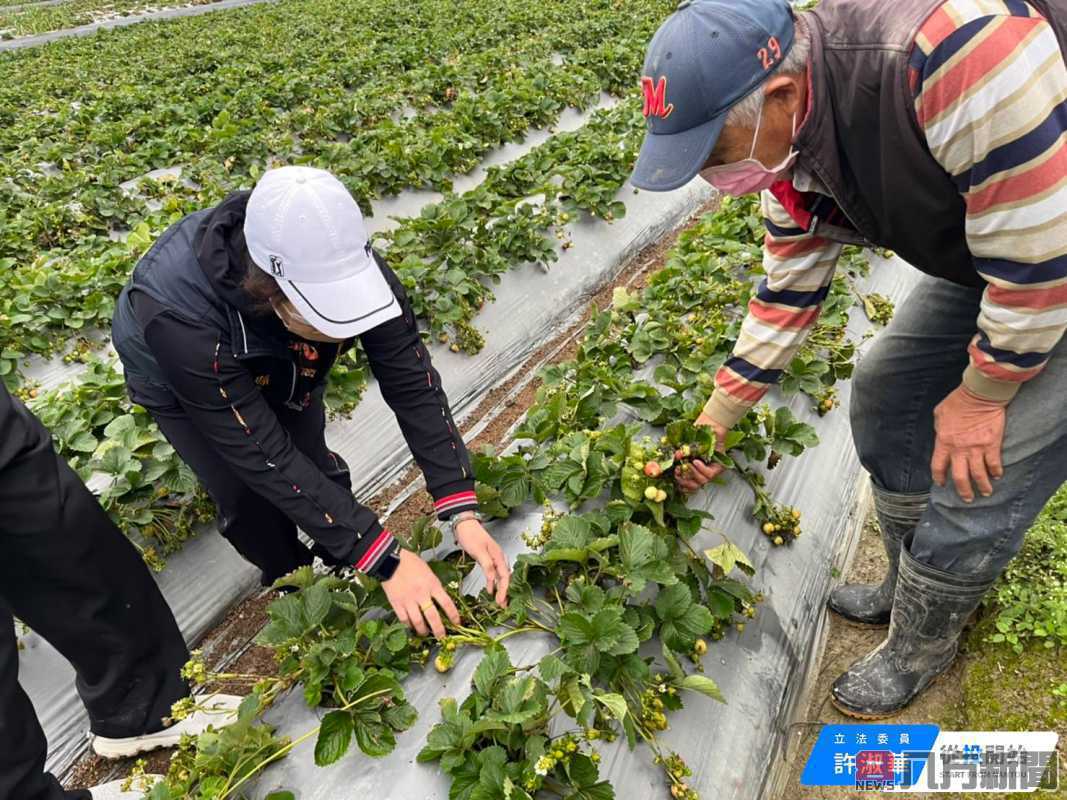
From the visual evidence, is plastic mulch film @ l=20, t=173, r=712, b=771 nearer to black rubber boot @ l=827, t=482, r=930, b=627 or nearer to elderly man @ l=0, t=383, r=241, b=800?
elderly man @ l=0, t=383, r=241, b=800

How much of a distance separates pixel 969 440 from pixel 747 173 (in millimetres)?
810

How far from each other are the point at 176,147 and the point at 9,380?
11.7ft

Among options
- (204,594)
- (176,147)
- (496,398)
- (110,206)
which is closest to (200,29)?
(176,147)

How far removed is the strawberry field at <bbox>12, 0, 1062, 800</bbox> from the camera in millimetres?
1703

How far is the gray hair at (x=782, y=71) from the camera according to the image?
1376 millimetres

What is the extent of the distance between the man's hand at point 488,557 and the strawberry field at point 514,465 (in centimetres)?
5

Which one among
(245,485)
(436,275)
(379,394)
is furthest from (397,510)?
(436,275)

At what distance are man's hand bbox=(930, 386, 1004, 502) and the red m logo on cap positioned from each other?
94cm

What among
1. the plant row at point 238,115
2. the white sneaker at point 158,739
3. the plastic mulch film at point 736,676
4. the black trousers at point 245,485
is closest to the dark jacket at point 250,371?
the black trousers at point 245,485

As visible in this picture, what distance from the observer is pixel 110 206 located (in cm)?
520

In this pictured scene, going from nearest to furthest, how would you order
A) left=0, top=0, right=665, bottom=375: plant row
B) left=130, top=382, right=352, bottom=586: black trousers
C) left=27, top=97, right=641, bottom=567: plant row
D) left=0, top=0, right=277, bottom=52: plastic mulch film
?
left=130, top=382, right=352, bottom=586: black trousers
left=27, top=97, right=641, bottom=567: plant row
left=0, top=0, right=665, bottom=375: plant row
left=0, top=0, right=277, bottom=52: plastic mulch film

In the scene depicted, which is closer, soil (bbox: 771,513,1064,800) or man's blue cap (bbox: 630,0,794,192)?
man's blue cap (bbox: 630,0,794,192)

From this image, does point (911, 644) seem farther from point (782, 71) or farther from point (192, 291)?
point (192, 291)

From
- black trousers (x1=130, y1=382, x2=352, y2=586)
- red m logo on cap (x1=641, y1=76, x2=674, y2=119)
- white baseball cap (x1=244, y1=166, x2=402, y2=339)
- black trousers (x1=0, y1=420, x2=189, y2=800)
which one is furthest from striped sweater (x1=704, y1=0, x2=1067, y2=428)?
black trousers (x1=0, y1=420, x2=189, y2=800)
